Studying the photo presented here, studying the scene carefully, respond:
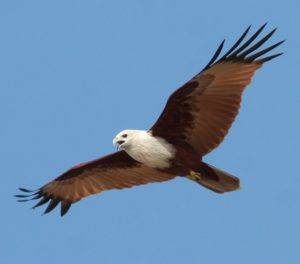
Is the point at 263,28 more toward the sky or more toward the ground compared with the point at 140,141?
more toward the sky

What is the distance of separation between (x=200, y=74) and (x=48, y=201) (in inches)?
150

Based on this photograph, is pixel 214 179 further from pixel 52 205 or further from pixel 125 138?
pixel 52 205

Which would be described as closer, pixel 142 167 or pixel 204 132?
pixel 204 132

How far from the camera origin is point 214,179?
1498cm

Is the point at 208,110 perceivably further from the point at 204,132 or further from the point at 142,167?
the point at 142,167

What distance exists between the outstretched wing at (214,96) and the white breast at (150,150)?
128 millimetres

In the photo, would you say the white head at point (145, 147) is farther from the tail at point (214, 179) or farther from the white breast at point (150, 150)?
the tail at point (214, 179)

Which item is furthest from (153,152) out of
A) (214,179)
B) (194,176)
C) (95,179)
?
(95,179)

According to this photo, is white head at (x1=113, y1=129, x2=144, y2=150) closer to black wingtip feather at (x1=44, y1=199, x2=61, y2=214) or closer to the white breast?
the white breast

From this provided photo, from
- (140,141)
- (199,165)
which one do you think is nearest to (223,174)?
(199,165)

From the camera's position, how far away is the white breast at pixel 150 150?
48.4ft

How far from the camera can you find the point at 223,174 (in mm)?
14875

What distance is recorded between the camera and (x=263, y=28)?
1440 centimetres

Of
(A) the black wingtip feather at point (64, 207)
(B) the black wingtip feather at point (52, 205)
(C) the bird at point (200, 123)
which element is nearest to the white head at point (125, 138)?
(C) the bird at point (200, 123)
